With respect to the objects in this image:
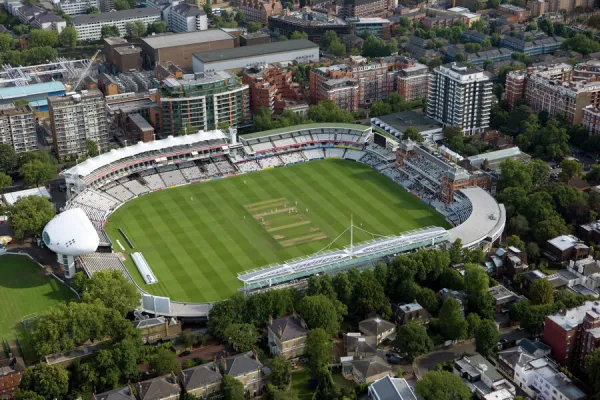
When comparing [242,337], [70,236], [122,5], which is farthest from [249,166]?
[122,5]

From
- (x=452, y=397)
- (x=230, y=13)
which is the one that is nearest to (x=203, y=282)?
(x=452, y=397)

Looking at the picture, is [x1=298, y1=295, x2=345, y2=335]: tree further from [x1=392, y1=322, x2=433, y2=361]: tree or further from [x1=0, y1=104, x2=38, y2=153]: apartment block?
[x1=0, y1=104, x2=38, y2=153]: apartment block

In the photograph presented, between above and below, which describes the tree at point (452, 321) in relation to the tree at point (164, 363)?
above

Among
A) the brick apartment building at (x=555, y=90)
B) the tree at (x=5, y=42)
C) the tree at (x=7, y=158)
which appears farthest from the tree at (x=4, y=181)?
the brick apartment building at (x=555, y=90)

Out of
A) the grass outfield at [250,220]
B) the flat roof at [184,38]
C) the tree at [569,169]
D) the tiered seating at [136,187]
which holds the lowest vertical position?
the grass outfield at [250,220]

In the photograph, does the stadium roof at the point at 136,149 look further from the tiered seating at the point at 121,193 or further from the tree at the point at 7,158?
the tree at the point at 7,158

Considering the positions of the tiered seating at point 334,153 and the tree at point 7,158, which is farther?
the tiered seating at point 334,153
